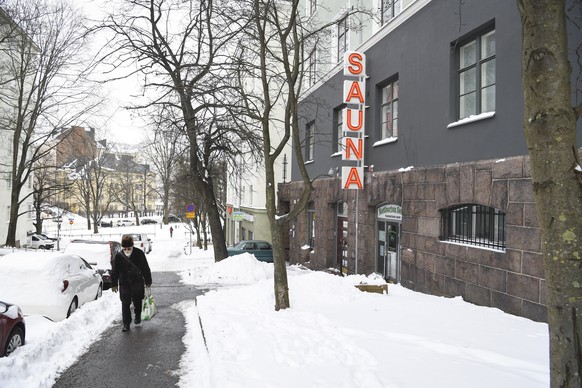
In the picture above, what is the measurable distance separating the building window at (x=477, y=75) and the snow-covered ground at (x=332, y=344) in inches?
167

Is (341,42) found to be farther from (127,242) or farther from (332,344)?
(332,344)

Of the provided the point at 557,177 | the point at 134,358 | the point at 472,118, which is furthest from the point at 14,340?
the point at 472,118

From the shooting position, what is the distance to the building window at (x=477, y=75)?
9.35 m

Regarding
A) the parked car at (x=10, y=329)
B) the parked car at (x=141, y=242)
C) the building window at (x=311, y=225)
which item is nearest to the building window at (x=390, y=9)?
the building window at (x=311, y=225)

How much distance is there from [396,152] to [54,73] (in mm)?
16692

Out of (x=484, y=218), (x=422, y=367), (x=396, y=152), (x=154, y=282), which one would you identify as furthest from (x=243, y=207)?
(x=422, y=367)

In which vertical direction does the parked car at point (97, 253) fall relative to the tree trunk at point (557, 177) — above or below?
below

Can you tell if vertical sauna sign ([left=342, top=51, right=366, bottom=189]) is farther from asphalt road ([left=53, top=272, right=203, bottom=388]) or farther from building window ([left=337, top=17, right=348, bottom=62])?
asphalt road ([left=53, top=272, right=203, bottom=388])

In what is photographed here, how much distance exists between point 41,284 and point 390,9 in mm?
11997

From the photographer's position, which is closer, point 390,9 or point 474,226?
point 474,226

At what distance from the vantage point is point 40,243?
39.0 m

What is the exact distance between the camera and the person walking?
24.5ft

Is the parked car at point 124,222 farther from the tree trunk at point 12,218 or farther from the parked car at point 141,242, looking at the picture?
the tree trunk at point 12,218

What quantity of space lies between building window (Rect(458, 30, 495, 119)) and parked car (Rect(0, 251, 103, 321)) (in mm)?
9326
